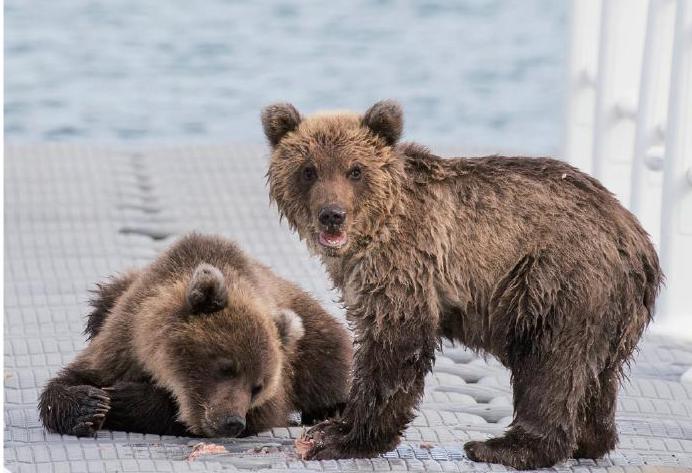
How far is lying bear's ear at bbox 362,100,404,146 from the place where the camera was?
4383 millimetres

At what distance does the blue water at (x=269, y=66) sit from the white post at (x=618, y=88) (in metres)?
6.13

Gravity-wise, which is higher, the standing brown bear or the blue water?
the standing brown bear

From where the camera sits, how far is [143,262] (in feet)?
22.3

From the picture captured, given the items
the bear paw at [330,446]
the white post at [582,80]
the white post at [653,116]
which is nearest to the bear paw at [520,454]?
the bear paw at [330,446]

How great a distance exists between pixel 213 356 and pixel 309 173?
633 mm

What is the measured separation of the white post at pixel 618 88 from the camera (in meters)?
6.84

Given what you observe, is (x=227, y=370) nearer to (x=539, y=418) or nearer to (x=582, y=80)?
(x=539, y=418)

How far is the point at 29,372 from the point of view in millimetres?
5395

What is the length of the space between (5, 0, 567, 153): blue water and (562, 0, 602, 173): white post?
5.66m

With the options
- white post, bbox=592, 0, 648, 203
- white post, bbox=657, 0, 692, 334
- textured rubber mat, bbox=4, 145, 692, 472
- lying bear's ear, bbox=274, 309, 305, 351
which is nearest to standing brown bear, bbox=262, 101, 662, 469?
textured rubber mat, bbox=4, 145, 692, 472

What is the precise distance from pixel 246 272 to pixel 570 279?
1124 mm

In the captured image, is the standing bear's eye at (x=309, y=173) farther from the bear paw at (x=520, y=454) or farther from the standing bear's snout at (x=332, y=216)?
the bear paw at (x=520, y=454)

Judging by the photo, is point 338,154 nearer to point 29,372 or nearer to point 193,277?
point 193,277

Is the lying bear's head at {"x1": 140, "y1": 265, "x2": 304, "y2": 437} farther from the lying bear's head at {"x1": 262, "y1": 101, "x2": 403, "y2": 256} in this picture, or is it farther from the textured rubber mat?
the lying bear's head at {"x1": 262, "y1": 101, "x2": 403, "y2": 256}
